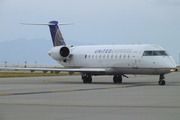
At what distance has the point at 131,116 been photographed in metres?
10.8

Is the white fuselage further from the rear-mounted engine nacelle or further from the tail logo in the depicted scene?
the tail logo

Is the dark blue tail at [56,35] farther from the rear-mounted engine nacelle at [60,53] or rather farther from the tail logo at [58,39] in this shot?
the rear-mounted engine nacelle at [60,53]

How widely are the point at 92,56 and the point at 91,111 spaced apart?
2127 centimetres

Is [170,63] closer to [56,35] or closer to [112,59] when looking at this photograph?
[112,59]

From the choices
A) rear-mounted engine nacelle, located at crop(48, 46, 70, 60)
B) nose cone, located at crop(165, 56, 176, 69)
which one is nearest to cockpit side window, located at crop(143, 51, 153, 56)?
nose cone, located at crop(165, 56, 176, 69)

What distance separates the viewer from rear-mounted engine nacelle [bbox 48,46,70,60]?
3443 centimetres

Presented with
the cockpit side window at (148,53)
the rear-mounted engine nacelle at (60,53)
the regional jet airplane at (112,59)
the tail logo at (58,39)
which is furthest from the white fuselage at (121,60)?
the tail logo at (58,39)

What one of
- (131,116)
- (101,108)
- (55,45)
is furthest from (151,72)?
(131,116)

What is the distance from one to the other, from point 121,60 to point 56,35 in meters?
10.2

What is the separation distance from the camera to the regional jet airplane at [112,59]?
2750cm

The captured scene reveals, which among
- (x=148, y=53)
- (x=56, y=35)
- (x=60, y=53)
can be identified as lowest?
(x=60, y=53)

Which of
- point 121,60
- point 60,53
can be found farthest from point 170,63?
point 60,53

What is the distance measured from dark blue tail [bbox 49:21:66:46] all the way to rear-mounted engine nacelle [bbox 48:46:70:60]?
2384 millimetres

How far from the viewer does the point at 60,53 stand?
34.6 metres
